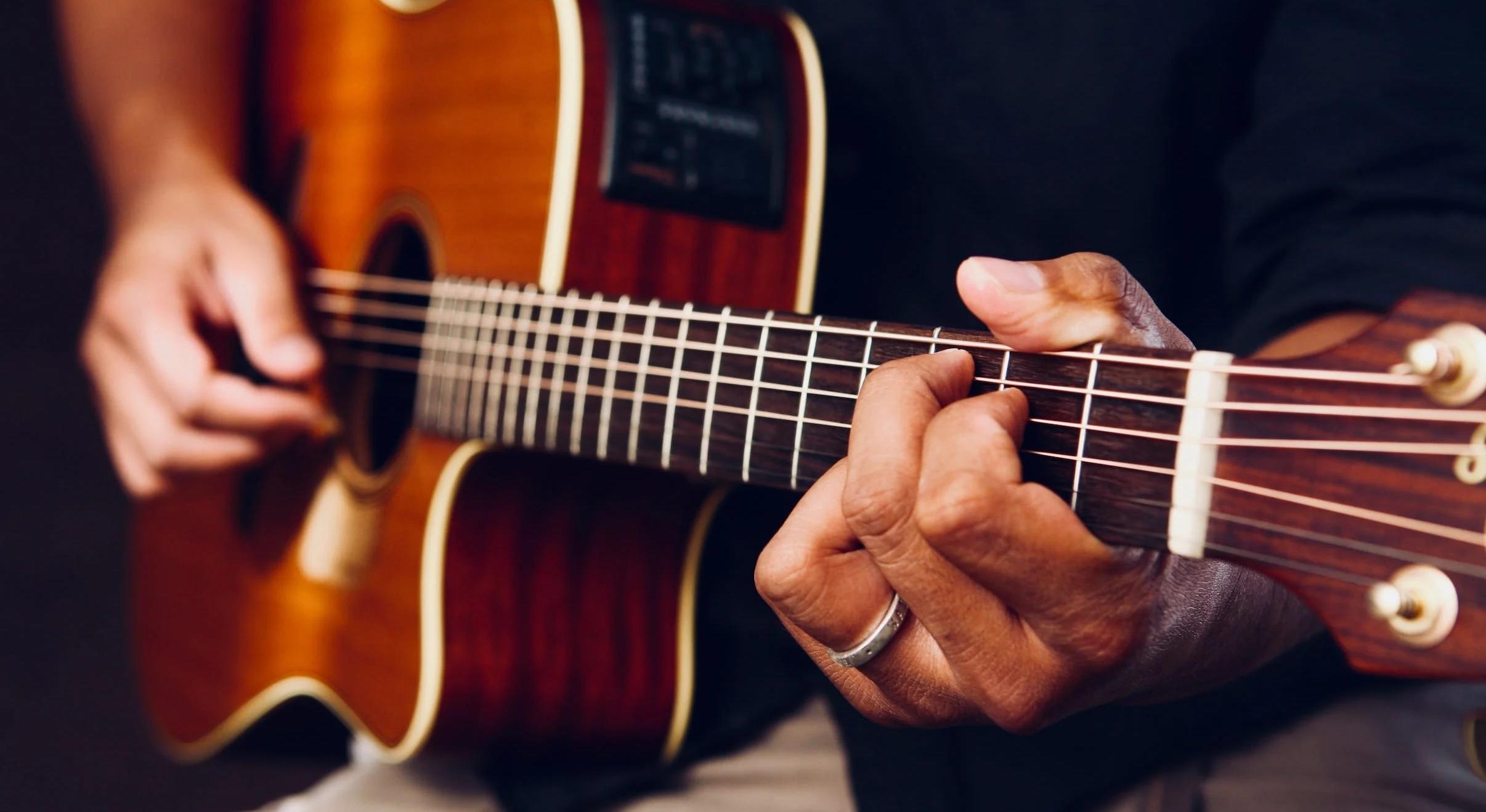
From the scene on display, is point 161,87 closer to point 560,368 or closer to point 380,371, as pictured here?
point 380,371

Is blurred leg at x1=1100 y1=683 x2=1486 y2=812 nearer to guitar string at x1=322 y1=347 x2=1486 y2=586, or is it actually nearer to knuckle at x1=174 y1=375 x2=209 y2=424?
guitar string at x1=322 y1=347 x2=1486 y2=586

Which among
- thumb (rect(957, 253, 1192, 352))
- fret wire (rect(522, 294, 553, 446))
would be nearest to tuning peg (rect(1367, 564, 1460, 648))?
thumb (rect(957, 253, 1192, 352))

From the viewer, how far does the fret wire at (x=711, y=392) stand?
1.74ft

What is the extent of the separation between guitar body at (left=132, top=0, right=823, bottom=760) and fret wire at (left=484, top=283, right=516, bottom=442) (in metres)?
0.02

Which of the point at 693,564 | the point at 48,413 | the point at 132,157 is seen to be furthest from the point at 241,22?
the point at 48,413

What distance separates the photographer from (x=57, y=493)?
1.61m

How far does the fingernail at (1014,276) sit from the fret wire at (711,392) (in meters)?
0.15

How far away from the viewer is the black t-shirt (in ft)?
1.95

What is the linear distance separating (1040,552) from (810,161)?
1.25 ft

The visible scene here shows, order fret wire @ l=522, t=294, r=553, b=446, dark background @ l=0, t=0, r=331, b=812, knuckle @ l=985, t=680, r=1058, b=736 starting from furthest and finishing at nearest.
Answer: dark background @ l=0, t=0, r=331, b=812, fret wire @ l=522, t=294, r=553, b=446, knuckle @ l=985, t=680, r=1058, b=736

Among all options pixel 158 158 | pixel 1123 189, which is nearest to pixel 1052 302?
pixel 1123 189

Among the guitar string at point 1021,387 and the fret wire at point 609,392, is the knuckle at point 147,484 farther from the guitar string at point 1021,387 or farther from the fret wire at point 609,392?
the fret wire at point 609,392

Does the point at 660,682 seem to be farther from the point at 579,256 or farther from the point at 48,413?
the point at 48,413

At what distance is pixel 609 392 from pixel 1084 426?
284 mm
